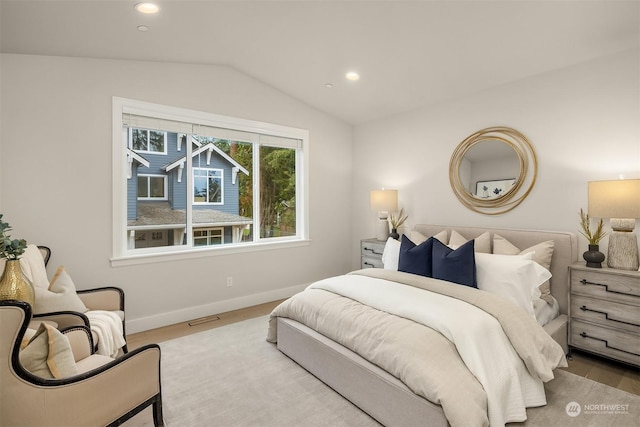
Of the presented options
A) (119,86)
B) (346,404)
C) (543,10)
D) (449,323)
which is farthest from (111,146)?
(543,10)

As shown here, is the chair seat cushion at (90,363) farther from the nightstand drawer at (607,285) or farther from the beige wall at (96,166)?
the nightstand drawer at (607,285)

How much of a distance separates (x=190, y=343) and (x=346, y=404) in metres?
1.71

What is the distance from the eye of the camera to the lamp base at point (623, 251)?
8.77 ft

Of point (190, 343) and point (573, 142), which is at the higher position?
point (573, 142)

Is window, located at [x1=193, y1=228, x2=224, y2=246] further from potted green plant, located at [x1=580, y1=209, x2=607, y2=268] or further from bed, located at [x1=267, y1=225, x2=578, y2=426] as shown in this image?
potted green plant, located at [x1=580, y1=209, x2=607, y2=268]

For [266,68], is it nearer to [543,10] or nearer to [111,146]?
[111,146]

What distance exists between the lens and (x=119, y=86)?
335 cm

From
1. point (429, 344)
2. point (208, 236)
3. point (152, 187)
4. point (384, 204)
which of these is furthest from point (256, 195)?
point (429, 344)

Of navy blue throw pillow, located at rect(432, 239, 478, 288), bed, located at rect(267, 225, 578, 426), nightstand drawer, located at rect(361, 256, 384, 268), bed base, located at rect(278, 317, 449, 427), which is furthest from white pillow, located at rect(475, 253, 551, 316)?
nightstand drawer, located at rect(361, 256, 384, 268)

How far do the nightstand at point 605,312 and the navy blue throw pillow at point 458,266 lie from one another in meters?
0.84

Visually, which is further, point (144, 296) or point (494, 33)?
point (144, 296)

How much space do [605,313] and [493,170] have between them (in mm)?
1680

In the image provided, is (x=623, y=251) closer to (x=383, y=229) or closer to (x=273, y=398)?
(x=383, y=229)

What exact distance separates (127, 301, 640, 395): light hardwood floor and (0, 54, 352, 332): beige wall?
0.50 ft
